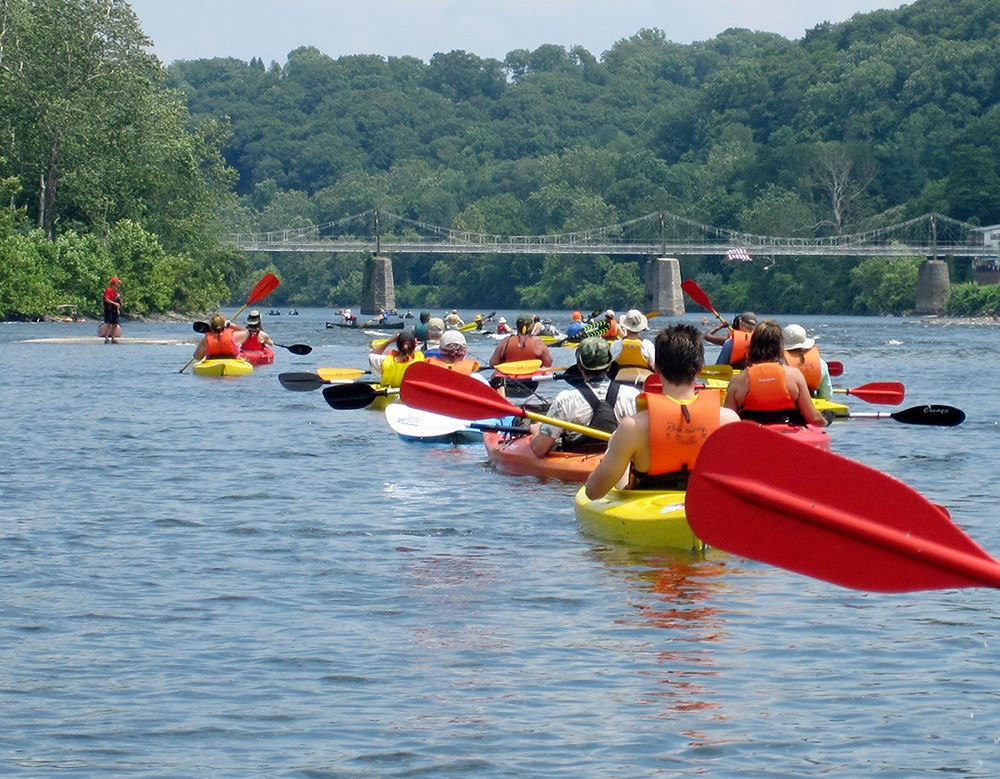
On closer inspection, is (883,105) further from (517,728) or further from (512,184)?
(517,728)

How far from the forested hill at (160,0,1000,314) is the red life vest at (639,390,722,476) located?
101438 mm

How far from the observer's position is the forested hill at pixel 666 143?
122 m

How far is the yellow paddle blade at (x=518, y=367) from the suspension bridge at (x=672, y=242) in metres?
74.7

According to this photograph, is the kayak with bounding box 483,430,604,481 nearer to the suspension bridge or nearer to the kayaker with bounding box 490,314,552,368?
the kayaker with bounding box 490,314,552,368

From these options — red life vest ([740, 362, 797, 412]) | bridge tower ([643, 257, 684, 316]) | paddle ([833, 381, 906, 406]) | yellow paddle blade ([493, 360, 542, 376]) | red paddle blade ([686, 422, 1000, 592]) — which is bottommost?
bridge tower ([643, 257, 684, 316])

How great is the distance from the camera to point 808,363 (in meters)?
15.9

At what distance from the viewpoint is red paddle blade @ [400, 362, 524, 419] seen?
40.8 feet

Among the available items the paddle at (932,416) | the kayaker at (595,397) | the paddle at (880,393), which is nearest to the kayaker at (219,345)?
the paddle at (880,393)

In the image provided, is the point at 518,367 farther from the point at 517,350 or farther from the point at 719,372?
the point at 719,372

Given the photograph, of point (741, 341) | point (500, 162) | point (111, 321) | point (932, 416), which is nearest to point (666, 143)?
point (500, 162)

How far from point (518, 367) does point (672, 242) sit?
107 metres

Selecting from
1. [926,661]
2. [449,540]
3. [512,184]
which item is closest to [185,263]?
[449,540]

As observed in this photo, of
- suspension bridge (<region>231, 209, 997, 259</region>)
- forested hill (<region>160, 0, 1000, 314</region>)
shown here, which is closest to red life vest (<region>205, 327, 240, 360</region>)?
suspension bridge (<region>231, 209, 997, 259</region>)

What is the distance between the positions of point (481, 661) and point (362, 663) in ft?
1.73
